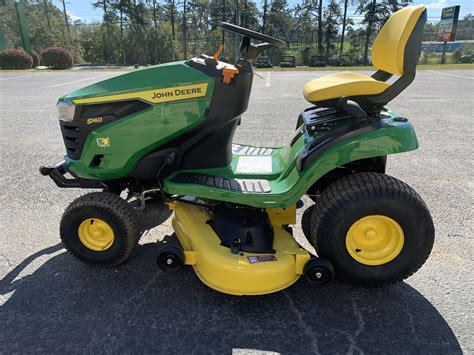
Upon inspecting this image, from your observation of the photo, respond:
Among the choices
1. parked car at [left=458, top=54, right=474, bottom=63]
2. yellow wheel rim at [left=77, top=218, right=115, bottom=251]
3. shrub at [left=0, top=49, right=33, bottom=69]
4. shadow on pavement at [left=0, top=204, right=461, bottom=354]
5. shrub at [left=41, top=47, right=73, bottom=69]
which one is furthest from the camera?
parked car at [left=458, top=54, right=474, bottom=63]

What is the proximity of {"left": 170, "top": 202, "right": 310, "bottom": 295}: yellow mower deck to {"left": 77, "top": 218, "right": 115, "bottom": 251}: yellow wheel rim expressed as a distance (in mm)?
487

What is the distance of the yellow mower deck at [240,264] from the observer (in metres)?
2.15

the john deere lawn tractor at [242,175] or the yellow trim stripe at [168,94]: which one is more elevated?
the yellow trim stripe at [168,94]

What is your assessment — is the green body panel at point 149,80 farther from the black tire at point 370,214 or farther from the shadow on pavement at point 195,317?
the shadow on pavement at point 195,317

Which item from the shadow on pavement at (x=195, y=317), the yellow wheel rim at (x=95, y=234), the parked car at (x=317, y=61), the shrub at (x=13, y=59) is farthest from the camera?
the parked car at (x=317, y=61)

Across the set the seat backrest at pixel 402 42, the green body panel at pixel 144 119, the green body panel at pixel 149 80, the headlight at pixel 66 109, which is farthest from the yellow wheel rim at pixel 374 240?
the headlight at pixel 66 109

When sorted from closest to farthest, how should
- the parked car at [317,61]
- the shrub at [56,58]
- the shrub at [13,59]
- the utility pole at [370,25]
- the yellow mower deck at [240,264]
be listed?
the yellow mower deck at [240,264]
the shrub at [13,59]
the shrub at [56,58]
the parked car at [317,61]
the utility pole at [370,25]

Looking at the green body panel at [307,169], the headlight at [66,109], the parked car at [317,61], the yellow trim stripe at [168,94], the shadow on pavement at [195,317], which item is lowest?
the shadow on pavement at [195,317]

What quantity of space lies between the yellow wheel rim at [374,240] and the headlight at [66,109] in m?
1.80

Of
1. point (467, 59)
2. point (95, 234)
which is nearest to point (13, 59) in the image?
point (95, 234)

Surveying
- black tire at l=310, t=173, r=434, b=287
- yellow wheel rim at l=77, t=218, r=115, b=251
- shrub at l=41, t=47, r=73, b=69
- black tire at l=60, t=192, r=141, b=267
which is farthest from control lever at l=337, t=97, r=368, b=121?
shrub at l=41, t=47, r=73, b=69

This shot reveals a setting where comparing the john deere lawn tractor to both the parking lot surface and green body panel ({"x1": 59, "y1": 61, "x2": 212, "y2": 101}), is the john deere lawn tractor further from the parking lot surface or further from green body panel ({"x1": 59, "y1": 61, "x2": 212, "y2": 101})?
the parking lot surface

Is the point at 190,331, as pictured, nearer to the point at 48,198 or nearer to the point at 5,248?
the point at 5,248

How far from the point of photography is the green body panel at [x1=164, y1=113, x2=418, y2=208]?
219 cm
